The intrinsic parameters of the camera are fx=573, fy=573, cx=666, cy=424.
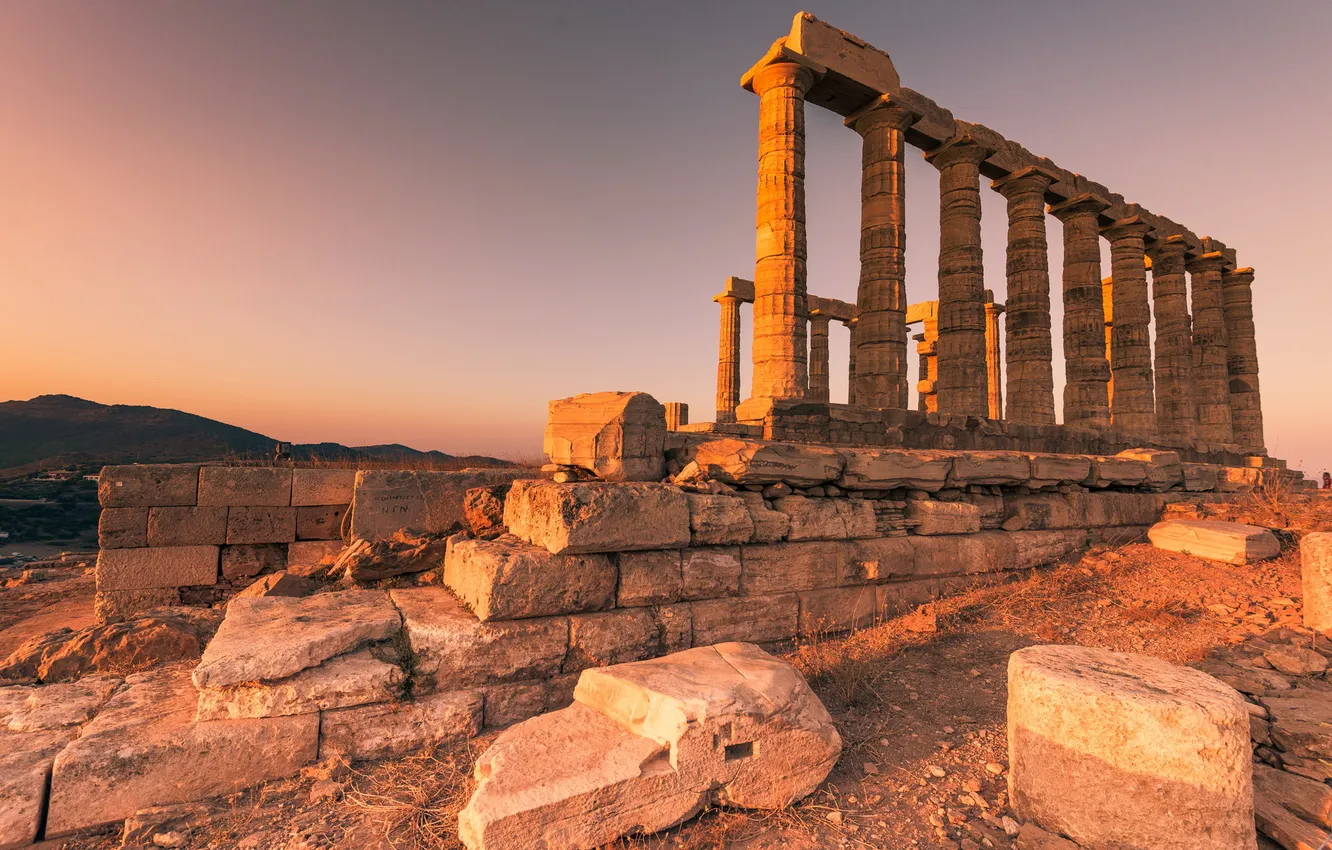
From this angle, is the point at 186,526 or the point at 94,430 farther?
the point at 94,430

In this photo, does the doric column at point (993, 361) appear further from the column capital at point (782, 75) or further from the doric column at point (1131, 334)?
the column capital at point (782, 75)

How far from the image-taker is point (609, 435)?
5004mm

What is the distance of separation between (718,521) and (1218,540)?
267 inches

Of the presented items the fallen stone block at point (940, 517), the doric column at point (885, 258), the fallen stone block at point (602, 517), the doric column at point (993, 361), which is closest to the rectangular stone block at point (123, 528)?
the fallen stone block at point (602, 517)

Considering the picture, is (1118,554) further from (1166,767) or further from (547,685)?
(547,685)

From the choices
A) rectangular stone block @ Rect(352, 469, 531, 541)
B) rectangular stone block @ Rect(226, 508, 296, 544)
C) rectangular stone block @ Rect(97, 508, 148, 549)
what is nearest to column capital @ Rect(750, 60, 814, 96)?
rectangular stone block @ Rect(352, 469, 531, 541)

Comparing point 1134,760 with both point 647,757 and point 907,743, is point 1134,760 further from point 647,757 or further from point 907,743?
point 647,757

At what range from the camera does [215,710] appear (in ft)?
10.2

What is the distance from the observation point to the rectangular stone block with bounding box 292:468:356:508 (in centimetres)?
A: 705

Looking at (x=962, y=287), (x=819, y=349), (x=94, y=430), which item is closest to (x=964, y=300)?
(x=962, y=287)

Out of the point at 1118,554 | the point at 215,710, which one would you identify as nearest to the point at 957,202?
the point at 1118,554

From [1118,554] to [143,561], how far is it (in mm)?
11836

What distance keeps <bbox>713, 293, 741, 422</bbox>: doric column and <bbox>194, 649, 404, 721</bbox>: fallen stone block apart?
16.9 metres

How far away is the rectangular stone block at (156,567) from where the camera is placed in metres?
6.54
